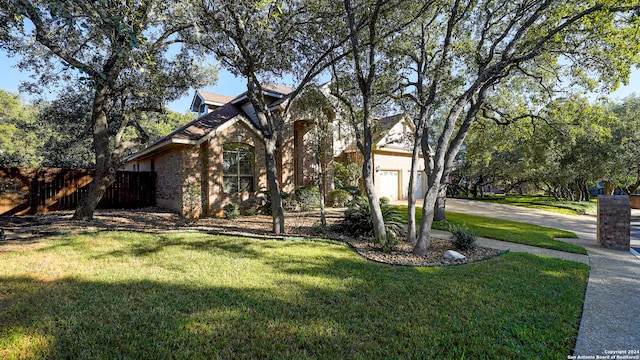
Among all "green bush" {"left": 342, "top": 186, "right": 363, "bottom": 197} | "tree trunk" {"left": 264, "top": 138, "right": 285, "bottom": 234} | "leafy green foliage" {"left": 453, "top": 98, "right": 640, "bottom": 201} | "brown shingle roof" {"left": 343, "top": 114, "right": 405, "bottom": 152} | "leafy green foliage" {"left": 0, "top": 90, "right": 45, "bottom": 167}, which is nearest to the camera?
"tree trunk" {"left": 264, "top": 138, "right": 285, "bottom": 234}

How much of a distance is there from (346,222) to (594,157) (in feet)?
60.5

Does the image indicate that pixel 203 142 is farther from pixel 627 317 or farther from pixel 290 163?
pixel 627 317

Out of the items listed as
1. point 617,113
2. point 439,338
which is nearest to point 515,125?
point 439,338

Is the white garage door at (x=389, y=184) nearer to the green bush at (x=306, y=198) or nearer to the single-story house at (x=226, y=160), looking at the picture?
the single-story house at (x=226, y=160)

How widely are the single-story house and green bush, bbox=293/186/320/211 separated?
818mm

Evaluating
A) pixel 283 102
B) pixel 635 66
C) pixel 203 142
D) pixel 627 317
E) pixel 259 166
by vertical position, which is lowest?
pixel 627 317

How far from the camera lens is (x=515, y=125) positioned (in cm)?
1114

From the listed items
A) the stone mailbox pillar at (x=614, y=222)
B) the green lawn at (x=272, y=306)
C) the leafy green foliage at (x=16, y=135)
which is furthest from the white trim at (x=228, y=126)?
the leafy green foliage at (x=16, y=135)

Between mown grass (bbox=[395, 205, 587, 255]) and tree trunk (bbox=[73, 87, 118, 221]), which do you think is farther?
tree trunk (bbox=[73, 87, 118, 221])

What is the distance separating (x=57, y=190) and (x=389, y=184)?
61.7 feet

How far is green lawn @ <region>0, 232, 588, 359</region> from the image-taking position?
277cm

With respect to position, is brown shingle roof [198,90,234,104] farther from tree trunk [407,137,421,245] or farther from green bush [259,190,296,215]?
tree trunk [407,137,421,245]

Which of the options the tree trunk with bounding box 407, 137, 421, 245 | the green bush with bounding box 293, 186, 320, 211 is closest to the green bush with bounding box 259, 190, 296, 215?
the green bush with bounding box 293, 186, 320, 211

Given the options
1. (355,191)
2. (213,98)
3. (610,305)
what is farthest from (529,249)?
(213,98)
